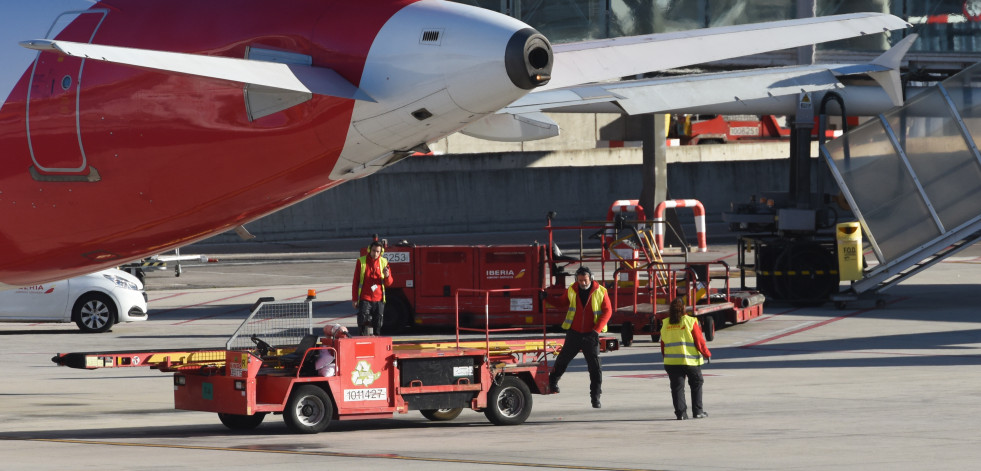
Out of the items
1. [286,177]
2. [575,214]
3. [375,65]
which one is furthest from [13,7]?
[575,214]

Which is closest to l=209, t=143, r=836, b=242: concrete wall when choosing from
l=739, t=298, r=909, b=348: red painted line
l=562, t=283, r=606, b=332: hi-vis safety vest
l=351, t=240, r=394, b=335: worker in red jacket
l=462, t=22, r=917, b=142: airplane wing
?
l=462, t=22, r=917, b=142: airplane wing

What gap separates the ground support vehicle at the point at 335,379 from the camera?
1598cm

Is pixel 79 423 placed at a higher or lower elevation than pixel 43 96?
lower

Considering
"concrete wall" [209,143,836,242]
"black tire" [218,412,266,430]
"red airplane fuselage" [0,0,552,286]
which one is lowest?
"black tire" [218,412,266,430]

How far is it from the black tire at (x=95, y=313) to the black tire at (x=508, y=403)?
46.6ft

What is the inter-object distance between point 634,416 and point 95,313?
1552cm

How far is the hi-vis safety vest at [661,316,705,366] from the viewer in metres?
16.9

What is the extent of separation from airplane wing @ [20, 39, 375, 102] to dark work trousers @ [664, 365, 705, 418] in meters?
7.80

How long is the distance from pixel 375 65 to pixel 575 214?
44100mm

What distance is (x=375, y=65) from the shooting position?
1023 cm

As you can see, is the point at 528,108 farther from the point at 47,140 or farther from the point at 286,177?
the point at 47,140

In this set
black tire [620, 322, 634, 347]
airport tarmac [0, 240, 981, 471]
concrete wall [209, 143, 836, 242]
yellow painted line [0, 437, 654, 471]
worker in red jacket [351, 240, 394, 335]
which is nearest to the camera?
yellow painted line [0, 437, 654, 471]

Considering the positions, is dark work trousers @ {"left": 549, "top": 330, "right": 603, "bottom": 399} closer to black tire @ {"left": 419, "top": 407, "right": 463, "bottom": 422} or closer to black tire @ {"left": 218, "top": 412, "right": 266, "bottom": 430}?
black tire @ {"left": 419, "top": 407, "right": 463, "bottom": 422}

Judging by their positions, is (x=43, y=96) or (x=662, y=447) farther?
(x=662, y=447)
